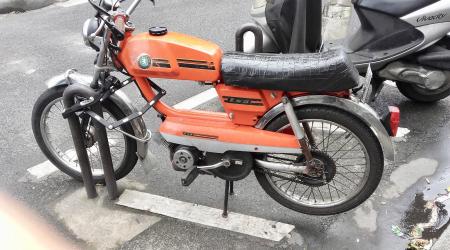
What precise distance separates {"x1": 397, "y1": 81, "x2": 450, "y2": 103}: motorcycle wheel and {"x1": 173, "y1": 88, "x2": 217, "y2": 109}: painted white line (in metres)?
1.87

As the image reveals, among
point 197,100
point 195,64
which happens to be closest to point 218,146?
point 195,64

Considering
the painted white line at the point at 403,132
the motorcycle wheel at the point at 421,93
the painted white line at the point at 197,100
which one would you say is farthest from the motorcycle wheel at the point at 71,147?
the motorcycle wheel at the point at 421,93

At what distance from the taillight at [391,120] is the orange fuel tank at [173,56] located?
3.29ft

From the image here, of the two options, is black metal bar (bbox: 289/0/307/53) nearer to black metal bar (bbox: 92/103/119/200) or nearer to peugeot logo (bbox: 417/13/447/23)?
peugeot logo (bbox: 417/13/447/23)

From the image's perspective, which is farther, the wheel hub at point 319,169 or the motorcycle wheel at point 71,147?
the motorcycle wheel at point 71,147

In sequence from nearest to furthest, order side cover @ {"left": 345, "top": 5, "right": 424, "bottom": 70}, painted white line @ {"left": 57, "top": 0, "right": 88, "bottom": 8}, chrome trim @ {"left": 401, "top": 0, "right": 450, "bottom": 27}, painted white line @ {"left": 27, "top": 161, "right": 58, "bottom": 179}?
1. painted white line @ {"left": 27, "top": 161, "right": 58, "bottom": 179}
2. chrome trim @ {"left": 401, "top": 0, "right": 450, "bottom": 27}
3. side cover @ {"left": 345, "top": 5, "right": 424, "bottom": 70}
4. painted white line @ {"left": 57, "top": 0, "right": 88, "bottom": 8}

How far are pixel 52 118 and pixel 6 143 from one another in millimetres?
620

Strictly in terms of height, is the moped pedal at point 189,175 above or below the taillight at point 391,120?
below

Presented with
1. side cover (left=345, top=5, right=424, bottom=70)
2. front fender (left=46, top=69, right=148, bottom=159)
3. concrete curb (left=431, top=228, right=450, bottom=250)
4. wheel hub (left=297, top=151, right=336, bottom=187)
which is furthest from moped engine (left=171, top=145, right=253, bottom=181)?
side cover (left=345, top=5, right=424, bottom=70)

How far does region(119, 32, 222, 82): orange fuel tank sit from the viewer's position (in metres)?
2.55

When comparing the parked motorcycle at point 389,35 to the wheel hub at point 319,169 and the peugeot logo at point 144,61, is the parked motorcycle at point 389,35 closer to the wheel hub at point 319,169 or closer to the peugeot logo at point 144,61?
the wheel hub at point 319,169

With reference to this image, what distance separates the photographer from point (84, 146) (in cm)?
305

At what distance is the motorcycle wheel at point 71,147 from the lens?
302 centimetres

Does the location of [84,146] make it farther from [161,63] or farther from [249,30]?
[249,30]
